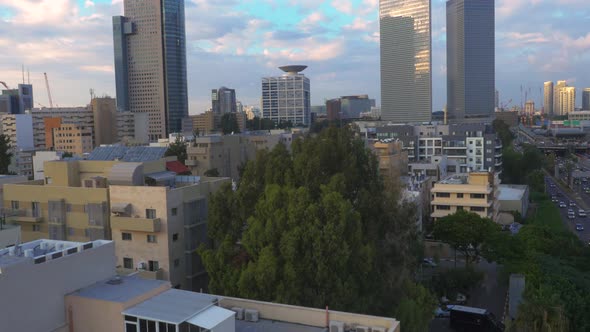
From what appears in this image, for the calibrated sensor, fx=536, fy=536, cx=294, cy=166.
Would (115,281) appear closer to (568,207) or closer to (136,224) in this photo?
(136,224)

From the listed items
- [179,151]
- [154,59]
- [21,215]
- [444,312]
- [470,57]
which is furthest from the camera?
[470,57]

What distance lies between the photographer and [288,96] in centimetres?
13050

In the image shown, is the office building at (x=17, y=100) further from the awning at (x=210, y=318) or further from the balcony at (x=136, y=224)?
the awning at (x=210, y=318)

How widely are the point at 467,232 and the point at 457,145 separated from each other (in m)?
27.8

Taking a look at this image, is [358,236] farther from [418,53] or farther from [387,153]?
[418,53]

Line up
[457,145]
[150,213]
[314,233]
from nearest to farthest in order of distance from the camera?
[314,233] → [150,213] → [457,145]

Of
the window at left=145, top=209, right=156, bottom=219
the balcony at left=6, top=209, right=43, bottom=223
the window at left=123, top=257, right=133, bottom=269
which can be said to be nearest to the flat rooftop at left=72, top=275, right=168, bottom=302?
the window at left=145, top=209, right=156, bottom=219

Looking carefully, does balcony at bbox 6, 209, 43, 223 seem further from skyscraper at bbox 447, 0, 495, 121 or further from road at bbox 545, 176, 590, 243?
skyscraper at bbox 447, 0, 495, 121

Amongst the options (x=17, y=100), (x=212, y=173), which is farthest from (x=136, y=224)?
(x=17, y=100)

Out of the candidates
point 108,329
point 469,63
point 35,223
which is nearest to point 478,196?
point 35,223

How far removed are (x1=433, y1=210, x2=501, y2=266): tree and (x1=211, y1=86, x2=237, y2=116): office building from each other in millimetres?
121263

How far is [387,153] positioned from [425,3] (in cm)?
8821

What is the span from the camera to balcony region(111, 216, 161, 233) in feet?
49.9


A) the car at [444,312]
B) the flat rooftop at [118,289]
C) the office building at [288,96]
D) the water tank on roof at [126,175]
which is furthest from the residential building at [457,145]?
the office building at [288,96]
